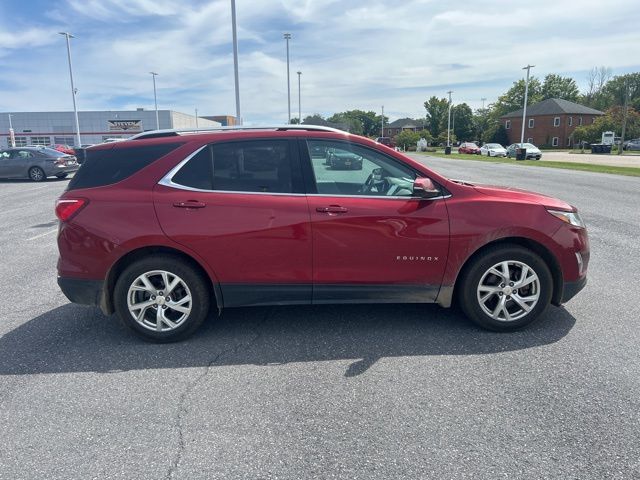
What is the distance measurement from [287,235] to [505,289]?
6.41 ft

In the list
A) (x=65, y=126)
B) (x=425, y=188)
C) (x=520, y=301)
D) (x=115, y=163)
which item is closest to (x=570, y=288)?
(x=520, y=301)

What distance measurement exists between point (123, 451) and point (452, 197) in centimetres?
305

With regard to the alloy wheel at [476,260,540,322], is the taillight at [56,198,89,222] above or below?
above

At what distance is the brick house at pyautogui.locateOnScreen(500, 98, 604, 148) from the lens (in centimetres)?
7381

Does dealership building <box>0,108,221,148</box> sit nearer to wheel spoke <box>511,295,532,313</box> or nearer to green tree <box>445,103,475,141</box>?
green tree <box>445,103,475,141</box>

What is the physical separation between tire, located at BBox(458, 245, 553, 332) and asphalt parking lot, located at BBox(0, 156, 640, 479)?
0.50 ft

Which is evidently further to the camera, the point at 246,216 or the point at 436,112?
the point at 436,112

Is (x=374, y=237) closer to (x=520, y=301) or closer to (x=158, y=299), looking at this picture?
(x=520, y=301)

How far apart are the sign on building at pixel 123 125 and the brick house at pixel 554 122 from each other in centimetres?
6233

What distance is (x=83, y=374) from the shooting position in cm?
349

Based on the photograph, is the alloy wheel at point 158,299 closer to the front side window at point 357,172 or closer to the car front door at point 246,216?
the car front door at point 246,216

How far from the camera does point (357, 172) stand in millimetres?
4164

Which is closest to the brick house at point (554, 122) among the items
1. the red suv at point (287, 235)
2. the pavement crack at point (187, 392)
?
the red suv at point (287, 235)

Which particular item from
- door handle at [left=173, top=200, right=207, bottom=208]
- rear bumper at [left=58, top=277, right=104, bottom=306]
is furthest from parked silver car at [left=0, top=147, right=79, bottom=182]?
door handle at [left=173, top=200, right=207, bottom=208]
